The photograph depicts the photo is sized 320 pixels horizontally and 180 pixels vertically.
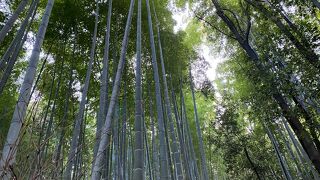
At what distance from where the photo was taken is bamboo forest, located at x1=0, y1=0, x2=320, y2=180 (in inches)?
98.0

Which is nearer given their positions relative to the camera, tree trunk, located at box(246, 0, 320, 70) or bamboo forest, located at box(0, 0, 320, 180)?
bamboo forest, located at box(0, 0, 320, 180)

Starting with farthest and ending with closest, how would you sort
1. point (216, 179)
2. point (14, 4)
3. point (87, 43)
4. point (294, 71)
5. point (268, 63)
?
1. point (216, 179)
2. point (87, 43)
3. point (14, 4)
4. point (268, 63)
5. point (294, 71)

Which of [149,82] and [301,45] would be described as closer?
[301,45]

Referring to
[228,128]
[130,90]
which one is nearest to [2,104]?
[130,90]

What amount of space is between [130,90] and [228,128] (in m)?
4.27

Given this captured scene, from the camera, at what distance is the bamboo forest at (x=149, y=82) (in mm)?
2490

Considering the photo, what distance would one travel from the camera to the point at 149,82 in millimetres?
6523

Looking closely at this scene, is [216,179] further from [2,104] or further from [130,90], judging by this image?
[2,104]

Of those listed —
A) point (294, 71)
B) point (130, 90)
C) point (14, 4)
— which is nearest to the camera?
point (294, 71)

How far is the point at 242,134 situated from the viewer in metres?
9.63

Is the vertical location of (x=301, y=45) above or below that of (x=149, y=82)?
below

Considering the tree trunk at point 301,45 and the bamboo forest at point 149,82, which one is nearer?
the bamboo forest at point 149,82

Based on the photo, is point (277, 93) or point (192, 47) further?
point (192, 47)

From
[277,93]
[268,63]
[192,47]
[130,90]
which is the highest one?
[192,47]
